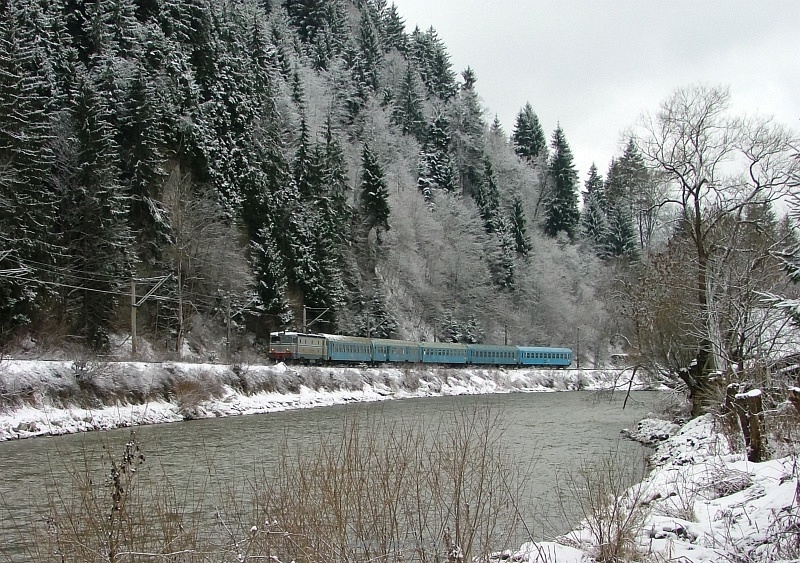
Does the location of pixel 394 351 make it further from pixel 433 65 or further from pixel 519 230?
pixel 433 65

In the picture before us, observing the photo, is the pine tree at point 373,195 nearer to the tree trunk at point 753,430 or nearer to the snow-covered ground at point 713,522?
the tree trunk at point 753,430

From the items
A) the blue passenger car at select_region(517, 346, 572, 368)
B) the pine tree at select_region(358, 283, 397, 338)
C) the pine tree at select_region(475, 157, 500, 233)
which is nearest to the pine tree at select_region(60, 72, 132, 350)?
the pine tree at select_region(358, 283, 397, 338)

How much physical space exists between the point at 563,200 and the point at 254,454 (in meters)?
75.9

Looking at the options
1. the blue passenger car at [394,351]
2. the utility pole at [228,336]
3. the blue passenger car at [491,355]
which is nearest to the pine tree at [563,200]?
the blue passenger car at [491,355]

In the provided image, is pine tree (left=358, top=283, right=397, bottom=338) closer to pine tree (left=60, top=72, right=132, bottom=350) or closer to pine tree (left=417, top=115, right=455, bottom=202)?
pine tree (left=417, top=115, right=455, bottom=202)

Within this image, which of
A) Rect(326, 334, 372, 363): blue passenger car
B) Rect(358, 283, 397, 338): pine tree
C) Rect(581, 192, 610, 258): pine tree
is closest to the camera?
Rect(326, 334, 372, 363): blue passenger car

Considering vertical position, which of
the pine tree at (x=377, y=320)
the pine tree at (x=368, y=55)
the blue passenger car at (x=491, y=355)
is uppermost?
the pine tree at (x=368, y=55)

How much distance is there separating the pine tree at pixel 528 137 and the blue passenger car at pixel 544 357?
137ft

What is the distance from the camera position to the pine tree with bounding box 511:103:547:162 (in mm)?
100356

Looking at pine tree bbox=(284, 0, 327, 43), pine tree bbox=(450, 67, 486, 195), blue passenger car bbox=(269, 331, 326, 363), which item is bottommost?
blue passenger car bbox=(269, 331, 326, 363)

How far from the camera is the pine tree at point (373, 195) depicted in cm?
6097

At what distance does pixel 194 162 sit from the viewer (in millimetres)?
44594

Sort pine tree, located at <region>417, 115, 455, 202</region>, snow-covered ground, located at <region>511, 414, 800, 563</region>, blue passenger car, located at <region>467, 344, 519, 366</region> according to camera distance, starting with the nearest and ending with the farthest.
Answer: snow-covered ground, located at <region>511, 414, 800, 563</region> < blue passenger car, located at <region>467, 344, 519, 366</region> < pine tree, located at <region>417, 115, 455, 202</region>

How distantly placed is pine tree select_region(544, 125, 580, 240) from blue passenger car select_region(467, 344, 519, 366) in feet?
99.7
